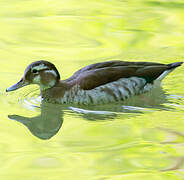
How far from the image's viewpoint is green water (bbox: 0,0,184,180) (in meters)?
7.00

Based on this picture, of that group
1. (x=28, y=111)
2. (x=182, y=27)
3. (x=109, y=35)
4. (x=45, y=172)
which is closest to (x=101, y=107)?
(x=28, y=111)

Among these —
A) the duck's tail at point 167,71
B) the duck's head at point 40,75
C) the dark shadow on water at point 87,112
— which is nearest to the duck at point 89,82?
the duck's head at point 40,75

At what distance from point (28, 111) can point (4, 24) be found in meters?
5.20

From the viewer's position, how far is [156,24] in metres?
13.6

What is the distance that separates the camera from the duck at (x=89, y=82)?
928cm

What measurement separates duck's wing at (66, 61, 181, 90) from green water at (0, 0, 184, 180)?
0.39 m

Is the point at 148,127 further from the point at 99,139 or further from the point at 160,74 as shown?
the point at 160,74

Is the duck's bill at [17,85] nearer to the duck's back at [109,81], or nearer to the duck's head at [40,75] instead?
the duck's head at [40,75]

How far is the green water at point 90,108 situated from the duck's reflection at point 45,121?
0.02 meters

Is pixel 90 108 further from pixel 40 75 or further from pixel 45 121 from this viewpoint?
Result: pixel 40 75

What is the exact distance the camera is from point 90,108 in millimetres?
9211

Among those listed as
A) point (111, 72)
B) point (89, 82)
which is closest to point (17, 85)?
point (89, 82)

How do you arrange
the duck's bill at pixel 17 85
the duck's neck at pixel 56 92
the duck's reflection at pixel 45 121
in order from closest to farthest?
1. the duck's reflection at pixel 45 121
2. the duck's bill at pixel 17 85
3. the duck's neck at pixel 56 92

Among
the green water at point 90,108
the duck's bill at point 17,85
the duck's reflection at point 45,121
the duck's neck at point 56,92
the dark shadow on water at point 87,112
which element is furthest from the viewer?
the duck's neck at point 56,92
